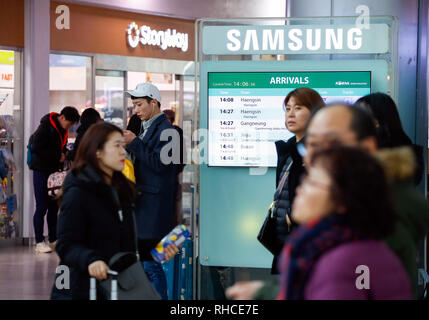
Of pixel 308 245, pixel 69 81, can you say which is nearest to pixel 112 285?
pixel 308 245

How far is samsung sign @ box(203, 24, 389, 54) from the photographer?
4797 mm

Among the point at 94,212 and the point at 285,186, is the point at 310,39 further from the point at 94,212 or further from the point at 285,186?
the point at 94,212

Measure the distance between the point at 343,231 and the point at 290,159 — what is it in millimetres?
2216

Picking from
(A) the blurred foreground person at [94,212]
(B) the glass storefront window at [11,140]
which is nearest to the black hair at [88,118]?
(B) the glass storefront window at [11,140]

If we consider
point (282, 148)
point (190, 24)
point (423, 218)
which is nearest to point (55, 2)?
point (190, 24)

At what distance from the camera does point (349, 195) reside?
4.97 feet

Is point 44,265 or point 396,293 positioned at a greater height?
point 396,293

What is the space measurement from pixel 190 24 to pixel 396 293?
11.1m

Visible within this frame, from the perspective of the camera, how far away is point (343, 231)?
1530mm

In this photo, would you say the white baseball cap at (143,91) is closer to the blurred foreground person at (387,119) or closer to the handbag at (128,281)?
the blurred foreground person at (387,119)

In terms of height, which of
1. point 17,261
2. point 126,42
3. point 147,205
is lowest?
point 17,261

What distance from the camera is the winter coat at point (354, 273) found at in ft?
4.95

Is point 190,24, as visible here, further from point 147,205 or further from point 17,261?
point 147,205

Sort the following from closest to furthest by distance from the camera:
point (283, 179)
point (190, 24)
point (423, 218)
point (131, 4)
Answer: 1. point (423, 218)
2. point (283, 179)
3. point (131, 4)
4. point (190, 24)
